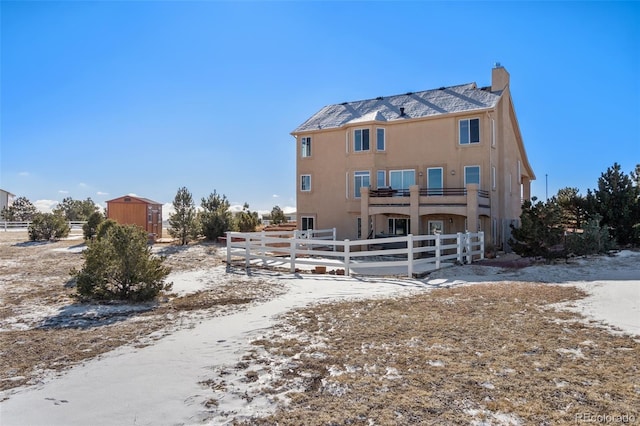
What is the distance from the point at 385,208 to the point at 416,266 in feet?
23.8

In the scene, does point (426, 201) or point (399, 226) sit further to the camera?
point (399, 226)

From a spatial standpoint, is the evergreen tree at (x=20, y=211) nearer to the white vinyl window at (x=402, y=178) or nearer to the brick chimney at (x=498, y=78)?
the white vinyl window at (x=402, y=178)

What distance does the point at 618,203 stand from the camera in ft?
71.0

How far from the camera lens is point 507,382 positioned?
15.1 ft

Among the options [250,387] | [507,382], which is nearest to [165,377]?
[250,387]

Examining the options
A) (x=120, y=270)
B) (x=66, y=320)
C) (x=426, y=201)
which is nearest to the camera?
(x=66, y=320)

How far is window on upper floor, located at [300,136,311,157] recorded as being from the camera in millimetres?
27125

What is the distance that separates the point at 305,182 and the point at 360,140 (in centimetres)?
496

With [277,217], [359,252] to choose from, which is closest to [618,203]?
[359,252]

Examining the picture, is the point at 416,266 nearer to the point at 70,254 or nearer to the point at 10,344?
the point at 10,344

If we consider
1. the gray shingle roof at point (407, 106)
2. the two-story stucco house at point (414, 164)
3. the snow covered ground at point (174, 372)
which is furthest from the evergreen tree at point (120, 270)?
the gray shingle roof at point (407, 106)

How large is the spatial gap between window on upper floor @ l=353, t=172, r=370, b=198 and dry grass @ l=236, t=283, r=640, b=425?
16986 millimetres

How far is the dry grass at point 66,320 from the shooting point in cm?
555

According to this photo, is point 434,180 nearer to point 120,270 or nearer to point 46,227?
point 120,270
